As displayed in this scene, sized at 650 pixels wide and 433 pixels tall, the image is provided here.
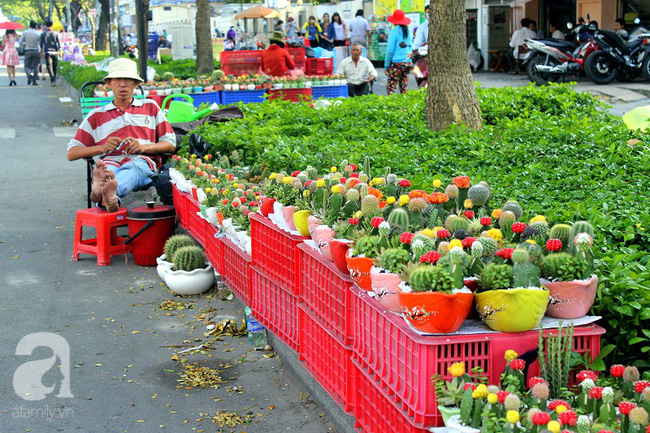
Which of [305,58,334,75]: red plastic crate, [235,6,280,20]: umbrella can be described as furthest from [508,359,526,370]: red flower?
[235,6,280,20]: umbrella

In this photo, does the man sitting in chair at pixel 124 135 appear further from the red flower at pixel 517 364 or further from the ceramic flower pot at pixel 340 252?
the red flower at pixel 517 364

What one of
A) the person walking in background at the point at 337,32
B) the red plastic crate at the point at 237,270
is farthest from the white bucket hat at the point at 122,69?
the person walking in background at the point at 337,32

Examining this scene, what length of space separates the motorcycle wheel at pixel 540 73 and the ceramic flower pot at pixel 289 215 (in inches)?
661

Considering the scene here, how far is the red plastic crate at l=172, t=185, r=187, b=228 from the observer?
25.2 feet

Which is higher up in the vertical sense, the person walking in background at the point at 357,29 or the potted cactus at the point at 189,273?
the person walking in background at the point at 357,29

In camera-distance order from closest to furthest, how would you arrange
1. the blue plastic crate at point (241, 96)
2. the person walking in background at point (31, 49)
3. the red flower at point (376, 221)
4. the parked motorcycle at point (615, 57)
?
the red flower at point (376, 221) → the blue plastic crate at point (241, 96) → the parked motorcycle at point (615, 57) → the person walking in background at point (31, 49)

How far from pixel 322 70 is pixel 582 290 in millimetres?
15376

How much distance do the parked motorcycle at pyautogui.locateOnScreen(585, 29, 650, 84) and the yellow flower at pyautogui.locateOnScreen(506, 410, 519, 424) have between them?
18.3 m

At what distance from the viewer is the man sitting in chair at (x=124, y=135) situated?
7.91 metres

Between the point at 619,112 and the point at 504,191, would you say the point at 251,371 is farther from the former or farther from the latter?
the point at 619,112

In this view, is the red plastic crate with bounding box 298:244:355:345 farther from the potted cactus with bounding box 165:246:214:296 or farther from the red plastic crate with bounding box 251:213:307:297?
the potted cactus with bounding box 165:246:214:296

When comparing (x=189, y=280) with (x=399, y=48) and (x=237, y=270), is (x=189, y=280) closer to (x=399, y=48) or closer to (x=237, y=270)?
(x=237, y=270)

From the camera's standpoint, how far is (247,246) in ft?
18.8

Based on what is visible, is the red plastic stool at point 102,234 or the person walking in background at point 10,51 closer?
the red plastic stool at point 102,234
